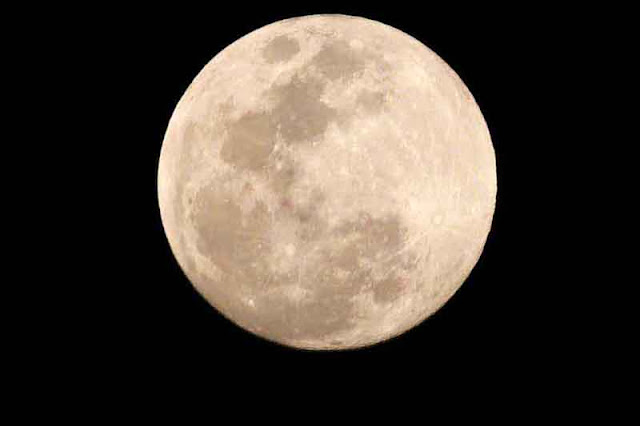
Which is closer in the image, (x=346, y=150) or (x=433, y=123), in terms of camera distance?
(x=346, y=150)

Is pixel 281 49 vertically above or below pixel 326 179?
above

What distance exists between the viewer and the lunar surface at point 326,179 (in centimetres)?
297

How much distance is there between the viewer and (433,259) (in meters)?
3.24

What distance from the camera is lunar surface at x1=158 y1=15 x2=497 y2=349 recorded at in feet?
9.73

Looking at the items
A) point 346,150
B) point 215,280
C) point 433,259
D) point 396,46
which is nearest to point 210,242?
point 215,280

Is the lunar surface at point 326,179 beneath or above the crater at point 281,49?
beneath

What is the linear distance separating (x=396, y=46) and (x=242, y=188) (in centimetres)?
111

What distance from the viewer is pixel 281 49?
3.21 m

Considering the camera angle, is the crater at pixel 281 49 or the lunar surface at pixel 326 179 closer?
the lunar surface at pixel 326 179

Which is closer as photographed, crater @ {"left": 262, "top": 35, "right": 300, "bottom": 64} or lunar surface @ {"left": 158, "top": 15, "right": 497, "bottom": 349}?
lunar surface @ {"left": 158, "top": 15, "right": 497, "bottom": 349}

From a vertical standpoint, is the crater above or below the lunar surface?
above

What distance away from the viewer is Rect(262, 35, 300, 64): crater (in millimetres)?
3168

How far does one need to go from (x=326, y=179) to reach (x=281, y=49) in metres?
0.76

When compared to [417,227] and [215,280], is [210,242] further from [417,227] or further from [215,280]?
[417,227]
